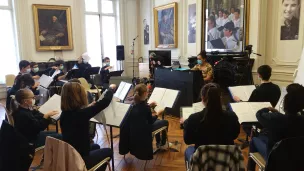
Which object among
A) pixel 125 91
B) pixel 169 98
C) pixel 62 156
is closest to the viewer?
pixel 62 156

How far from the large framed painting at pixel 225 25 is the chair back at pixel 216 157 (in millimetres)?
4823

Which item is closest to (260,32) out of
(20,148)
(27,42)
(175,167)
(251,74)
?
(251,74)

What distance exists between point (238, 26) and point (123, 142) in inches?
175

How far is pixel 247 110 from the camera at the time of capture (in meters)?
2.59

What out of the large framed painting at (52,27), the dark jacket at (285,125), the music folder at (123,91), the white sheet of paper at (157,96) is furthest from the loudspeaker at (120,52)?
the dark jacket at (285,125)

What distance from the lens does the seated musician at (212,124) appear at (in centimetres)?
192

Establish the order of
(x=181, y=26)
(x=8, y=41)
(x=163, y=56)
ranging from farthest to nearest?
(x=181, y=26)
(x=8, y=41)
(x=163, y=56)

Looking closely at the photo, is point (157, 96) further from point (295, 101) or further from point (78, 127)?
point (295, 101)

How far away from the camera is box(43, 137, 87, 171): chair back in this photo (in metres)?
1.87

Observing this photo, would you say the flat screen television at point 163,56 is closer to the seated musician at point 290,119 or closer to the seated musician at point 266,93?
the seated musician at point 266,93

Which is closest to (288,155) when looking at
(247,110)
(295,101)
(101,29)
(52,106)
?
(295,101)

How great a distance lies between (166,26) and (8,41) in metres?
4.99

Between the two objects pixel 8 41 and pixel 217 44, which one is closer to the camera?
pixel 217 44

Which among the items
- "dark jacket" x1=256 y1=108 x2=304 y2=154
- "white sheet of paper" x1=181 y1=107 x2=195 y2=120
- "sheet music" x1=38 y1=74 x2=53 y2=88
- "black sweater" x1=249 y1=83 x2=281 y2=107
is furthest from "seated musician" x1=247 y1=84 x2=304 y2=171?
"sheet music" x1=38 y1=74 x2=53 y2=88
